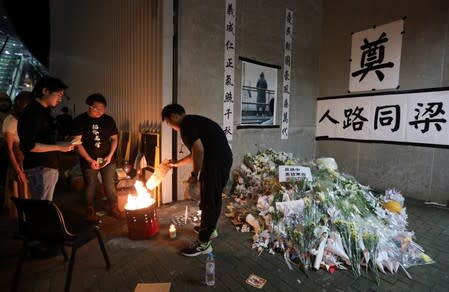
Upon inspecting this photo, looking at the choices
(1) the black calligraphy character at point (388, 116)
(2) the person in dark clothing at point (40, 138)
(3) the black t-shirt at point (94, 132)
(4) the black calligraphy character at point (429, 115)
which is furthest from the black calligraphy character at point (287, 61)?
(2) the person in dark clothing at point (40, 138)

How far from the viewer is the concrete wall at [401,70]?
482 centimetres

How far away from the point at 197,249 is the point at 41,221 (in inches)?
63.9

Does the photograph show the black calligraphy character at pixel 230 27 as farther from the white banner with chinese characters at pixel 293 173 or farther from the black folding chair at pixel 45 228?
the black folding chair at pixel 45 228

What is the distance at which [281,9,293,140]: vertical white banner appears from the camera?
20.2 feet

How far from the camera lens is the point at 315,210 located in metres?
3.23

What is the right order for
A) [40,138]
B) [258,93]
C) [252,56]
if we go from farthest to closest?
1. [258,93]
2. [252,56]
3. [40,138]

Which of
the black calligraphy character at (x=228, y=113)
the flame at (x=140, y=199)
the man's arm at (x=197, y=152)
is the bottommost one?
the flame at (x=140, y=199)

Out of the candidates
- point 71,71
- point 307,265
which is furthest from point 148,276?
point 71,71

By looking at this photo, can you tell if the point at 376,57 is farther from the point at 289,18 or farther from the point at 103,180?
the point at 103,180

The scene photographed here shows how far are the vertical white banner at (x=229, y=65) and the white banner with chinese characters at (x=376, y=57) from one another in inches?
125

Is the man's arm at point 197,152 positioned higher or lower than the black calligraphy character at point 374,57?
lower

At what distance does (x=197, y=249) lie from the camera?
115 inches

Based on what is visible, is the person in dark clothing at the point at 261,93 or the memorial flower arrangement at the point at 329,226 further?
the person in dark clothing at the point at 261,93

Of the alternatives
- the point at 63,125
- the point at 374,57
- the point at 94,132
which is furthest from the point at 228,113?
the point at 63,125
